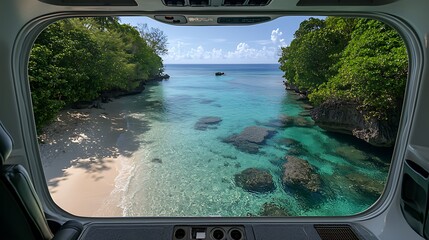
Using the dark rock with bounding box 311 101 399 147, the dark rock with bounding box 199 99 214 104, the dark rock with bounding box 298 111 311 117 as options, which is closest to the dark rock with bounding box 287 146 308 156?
the dark rock with bounding box 311 101 399 147

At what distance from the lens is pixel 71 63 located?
8.44 m

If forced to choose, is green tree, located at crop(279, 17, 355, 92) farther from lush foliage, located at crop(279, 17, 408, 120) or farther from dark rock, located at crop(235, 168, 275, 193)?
dark rock, located at crop(235, 168, 275, 193)

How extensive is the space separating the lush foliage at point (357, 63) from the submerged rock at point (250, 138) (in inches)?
134

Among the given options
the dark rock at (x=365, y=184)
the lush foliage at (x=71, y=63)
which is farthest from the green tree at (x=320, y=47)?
the lush foliage at (x=71, y=63)

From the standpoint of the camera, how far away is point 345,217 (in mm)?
1615

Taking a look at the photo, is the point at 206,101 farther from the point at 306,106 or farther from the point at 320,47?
the point at 320,47

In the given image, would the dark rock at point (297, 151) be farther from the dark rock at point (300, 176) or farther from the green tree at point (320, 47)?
the green tree at point (320, 47)

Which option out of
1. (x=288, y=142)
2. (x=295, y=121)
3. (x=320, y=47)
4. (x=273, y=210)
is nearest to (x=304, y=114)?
(x=295, y=121)

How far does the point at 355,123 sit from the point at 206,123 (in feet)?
27.2

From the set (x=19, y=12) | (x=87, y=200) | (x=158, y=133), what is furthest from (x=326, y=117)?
(x=19, y=12)

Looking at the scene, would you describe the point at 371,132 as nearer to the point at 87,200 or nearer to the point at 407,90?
the point at 407,90

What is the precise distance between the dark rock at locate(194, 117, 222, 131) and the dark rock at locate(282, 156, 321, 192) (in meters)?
5.84

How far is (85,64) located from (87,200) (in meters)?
5.11

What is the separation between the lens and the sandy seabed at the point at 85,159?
22.8ft
